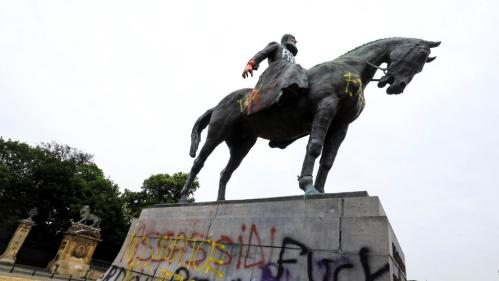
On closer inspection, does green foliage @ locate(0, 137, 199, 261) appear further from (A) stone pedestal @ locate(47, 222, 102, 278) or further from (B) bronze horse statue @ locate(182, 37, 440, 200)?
(B) bronze horse statue @ locate(182, 37, 440, 200)

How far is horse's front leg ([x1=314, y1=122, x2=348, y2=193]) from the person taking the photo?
5.95 metres

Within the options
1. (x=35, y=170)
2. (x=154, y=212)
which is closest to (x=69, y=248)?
(x=35, y=170)

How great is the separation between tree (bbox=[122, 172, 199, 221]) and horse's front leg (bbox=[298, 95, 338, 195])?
4019 centimetres

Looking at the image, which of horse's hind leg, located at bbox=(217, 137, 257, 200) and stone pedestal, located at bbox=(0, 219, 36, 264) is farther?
stone pedestal, located at bbox=(0, 219, 36, 264)

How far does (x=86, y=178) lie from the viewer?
4672cm

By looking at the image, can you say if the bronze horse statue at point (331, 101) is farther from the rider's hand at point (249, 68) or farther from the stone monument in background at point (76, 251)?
the stone monument in background at point (76, 251)

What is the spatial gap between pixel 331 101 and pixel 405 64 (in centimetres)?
159

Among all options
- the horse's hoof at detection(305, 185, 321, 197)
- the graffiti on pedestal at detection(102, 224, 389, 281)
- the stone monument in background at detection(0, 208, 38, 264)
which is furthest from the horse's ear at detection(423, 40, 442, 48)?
the stone monument in background at detection(0, 208, 38, 264)

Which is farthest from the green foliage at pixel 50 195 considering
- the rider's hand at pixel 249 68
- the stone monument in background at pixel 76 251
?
the rider's hand at pixel 249 68

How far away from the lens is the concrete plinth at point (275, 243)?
153 inches

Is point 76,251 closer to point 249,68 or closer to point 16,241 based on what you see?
point 16,241

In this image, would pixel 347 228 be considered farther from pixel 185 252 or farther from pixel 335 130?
pixel 185 252

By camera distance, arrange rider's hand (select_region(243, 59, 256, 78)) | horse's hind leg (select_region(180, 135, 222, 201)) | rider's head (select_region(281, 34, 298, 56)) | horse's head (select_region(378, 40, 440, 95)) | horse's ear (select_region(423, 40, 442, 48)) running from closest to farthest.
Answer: horse's head (select_region(378, 40, 440, 95)) < horse's ear (select_region(423, 40, 442, 48)) < rider's hand (select_region(243, 59, 256, 78)) < horse's hind leg (select_region(180, 135, 222, 201)) < rider's head (select_region(281, 34, 298, 56))

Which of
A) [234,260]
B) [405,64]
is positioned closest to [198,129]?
[234,260]
